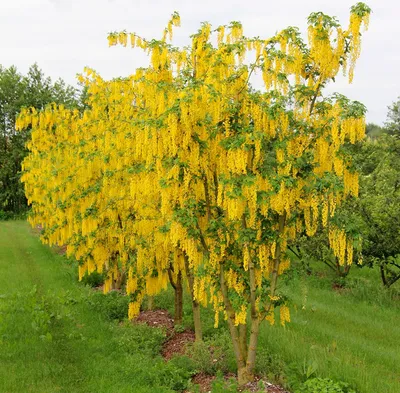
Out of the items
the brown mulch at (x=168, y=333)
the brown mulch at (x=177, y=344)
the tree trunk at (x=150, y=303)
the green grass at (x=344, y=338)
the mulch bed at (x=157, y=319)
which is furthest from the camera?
the tree trunk at (x=150, y=303)

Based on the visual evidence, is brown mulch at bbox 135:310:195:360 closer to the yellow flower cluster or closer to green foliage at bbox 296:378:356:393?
the yellow flower cluster

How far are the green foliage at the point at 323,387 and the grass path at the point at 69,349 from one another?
222cm

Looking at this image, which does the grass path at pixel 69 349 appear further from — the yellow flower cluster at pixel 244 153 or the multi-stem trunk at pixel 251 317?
the yellow flower cluster at pixel 244 153

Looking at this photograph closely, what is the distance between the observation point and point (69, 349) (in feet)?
29.1

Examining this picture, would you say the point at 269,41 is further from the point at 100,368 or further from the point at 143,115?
the point at 100,368

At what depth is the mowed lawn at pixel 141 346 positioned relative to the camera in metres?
7.13

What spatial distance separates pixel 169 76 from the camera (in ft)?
28.3

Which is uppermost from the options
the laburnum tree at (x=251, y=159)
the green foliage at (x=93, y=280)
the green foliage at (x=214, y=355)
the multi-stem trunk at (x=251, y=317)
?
the laburnum tree at (x=251, y=159)

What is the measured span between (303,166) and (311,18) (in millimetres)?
2149

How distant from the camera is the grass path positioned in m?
7.21

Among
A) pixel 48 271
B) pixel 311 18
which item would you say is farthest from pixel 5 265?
pixel 311 18

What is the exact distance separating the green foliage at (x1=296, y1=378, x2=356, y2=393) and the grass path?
7.28ft

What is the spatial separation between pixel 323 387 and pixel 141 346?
386 centimetres

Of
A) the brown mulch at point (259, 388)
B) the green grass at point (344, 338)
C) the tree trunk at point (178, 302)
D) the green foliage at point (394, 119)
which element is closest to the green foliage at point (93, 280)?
the tree trunk at point (178, 302)
